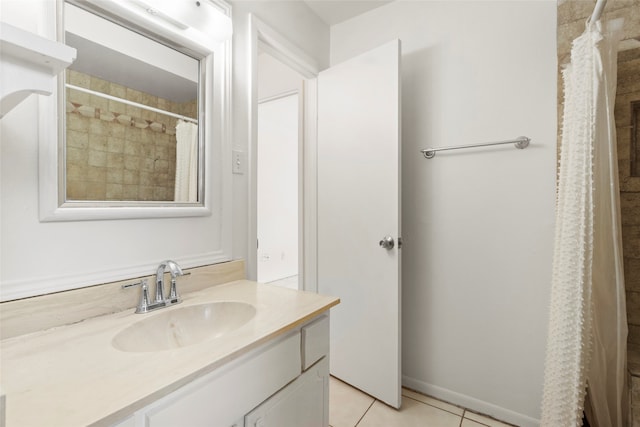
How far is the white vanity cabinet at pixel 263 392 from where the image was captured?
62 centimetres

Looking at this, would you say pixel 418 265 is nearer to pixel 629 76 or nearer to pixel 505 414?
pixel 505 414

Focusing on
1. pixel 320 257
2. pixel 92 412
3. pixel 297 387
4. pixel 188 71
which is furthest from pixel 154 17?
pixel 320 257

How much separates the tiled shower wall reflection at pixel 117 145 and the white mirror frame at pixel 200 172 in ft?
0.09

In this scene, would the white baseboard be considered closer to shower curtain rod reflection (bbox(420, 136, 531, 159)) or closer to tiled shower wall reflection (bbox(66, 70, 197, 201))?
shower curtain rod reflection (bbox(420, 136, 531, 159))

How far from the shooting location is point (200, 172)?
124 cm

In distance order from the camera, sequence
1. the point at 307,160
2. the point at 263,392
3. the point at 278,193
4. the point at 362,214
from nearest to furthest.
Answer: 1. the point at 263,392
2. the point at 362,214
3. the point at 307,160
4. the point at 278,193

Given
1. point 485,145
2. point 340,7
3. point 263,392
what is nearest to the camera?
Result: point 263,392

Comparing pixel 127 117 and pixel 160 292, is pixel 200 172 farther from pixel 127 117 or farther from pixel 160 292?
pixel 160 292

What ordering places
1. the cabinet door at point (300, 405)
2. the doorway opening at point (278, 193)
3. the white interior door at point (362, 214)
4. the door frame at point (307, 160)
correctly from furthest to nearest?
1. the doorway opening at point (278, 193)
2. the door frame at point (307, 160)
3. the white interior door at point (362, 214)
4. the cabinet door at point (300, 405)

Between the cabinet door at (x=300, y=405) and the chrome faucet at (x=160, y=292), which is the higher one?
the chrome faucet at (x=160, y=292)

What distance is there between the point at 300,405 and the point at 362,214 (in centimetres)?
106

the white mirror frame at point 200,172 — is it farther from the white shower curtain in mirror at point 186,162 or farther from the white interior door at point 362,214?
the white interior door at point 362,214

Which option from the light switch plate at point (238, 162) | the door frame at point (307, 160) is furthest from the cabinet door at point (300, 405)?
the door frame at point (307, 160)

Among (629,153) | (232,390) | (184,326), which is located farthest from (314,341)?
(629,153)
